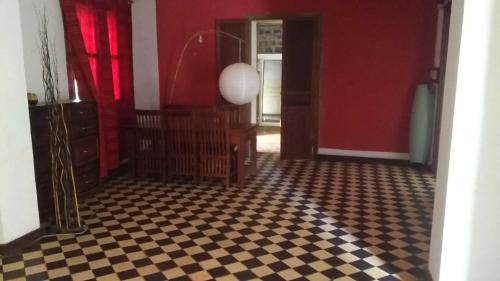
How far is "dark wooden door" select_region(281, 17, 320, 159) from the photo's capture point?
5.80 m

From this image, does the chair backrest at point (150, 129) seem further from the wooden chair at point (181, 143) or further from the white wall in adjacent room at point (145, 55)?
the white wall in adjacent room at point (145, 55)

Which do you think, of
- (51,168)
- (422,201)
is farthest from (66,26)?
(422,201)

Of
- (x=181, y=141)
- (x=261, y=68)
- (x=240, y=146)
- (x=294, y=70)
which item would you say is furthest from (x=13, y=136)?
(x=261, y=68)

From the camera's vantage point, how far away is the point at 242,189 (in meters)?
4.66

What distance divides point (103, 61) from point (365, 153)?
150 inches

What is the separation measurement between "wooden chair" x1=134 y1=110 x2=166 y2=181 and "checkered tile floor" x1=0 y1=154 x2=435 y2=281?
0.68ft

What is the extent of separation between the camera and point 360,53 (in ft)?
18.6

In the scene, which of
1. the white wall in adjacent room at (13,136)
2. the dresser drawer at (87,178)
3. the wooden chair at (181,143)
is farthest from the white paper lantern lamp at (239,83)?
the white wall in adjacent room at (13,136)

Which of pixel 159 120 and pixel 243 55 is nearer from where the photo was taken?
pixel 159 120

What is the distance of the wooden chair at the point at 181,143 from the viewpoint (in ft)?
15.4

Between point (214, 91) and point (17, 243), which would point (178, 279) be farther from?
point (214, 91)

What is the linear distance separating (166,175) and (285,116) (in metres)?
2.07

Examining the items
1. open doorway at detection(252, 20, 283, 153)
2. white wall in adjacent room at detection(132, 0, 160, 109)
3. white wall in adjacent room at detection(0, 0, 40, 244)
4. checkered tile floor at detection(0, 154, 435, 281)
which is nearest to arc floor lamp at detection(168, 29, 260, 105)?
checkered tile floor at detection(0, 154, 435, 281)

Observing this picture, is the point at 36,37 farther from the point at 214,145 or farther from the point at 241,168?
the point at 241,168
